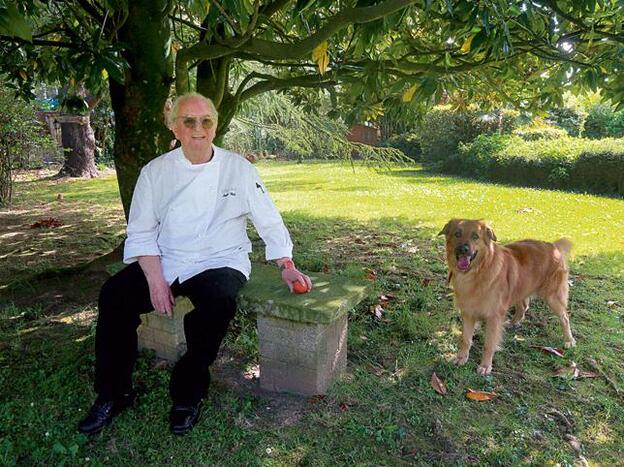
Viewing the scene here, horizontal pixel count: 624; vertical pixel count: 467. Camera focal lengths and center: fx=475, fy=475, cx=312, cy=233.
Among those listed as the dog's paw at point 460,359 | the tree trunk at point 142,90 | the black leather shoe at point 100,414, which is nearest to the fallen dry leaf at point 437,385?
the dog's paw at point 460,359

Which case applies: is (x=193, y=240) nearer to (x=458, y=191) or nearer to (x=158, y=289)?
(x=158, y=289)

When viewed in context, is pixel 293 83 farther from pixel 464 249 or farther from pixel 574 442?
pixel 574 442

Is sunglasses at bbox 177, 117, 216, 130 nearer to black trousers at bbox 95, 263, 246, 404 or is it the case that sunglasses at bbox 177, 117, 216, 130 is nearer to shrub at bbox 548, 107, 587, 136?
black trousers at bbox 95, 263, 246, 404

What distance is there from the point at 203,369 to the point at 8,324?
240 cm

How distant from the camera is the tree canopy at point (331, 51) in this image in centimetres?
296

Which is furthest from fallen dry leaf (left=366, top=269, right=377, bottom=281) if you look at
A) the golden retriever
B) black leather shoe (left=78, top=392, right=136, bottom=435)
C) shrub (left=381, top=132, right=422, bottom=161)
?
shrub (left=381, top=132, right=422, bottom=161)

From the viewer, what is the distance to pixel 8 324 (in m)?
4.16

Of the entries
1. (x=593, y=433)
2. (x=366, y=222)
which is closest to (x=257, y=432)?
(x=593, y=433)

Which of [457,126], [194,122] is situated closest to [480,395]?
[194,122]

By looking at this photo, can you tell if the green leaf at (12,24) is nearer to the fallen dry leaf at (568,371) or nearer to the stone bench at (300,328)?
the stone bench at (300,328)

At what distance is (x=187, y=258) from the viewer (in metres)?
2.97

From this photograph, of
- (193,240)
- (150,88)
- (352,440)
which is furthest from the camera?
(150,88)

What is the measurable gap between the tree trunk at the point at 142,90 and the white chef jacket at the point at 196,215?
1742 mm

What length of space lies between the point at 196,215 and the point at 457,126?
17745 millimetres
